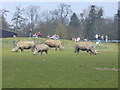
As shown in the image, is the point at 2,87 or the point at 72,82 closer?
the point at 2,87

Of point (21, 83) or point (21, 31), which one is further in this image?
point (21, 31)

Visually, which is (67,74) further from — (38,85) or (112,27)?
(112,27)

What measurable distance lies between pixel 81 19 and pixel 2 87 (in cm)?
10891

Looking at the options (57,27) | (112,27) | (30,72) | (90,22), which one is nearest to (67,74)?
(30,72)

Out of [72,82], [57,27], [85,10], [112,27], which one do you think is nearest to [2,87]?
[72,82]

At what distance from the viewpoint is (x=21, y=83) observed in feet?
41.8

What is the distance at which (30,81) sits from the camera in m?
13.2

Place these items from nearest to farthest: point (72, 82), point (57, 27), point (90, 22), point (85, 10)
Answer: point (72, 82) < point (57, 27) < point (90, 22) < point (85, 10)

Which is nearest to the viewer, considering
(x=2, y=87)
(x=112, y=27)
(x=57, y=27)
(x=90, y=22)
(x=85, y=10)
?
(x=2, y=87)

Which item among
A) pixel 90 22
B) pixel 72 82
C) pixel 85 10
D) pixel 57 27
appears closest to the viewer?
pixel 72 82

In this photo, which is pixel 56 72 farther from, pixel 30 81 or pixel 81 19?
pixel 81 19

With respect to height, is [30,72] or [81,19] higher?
[81,19]

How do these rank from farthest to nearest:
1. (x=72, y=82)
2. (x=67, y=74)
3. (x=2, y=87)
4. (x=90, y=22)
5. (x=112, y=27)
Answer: (x=90, y=22) < (x=112, y=27) < (x=67, y=74) < (x=72, y=82) < (x=2, y=87)

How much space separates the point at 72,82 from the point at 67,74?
2297mm
